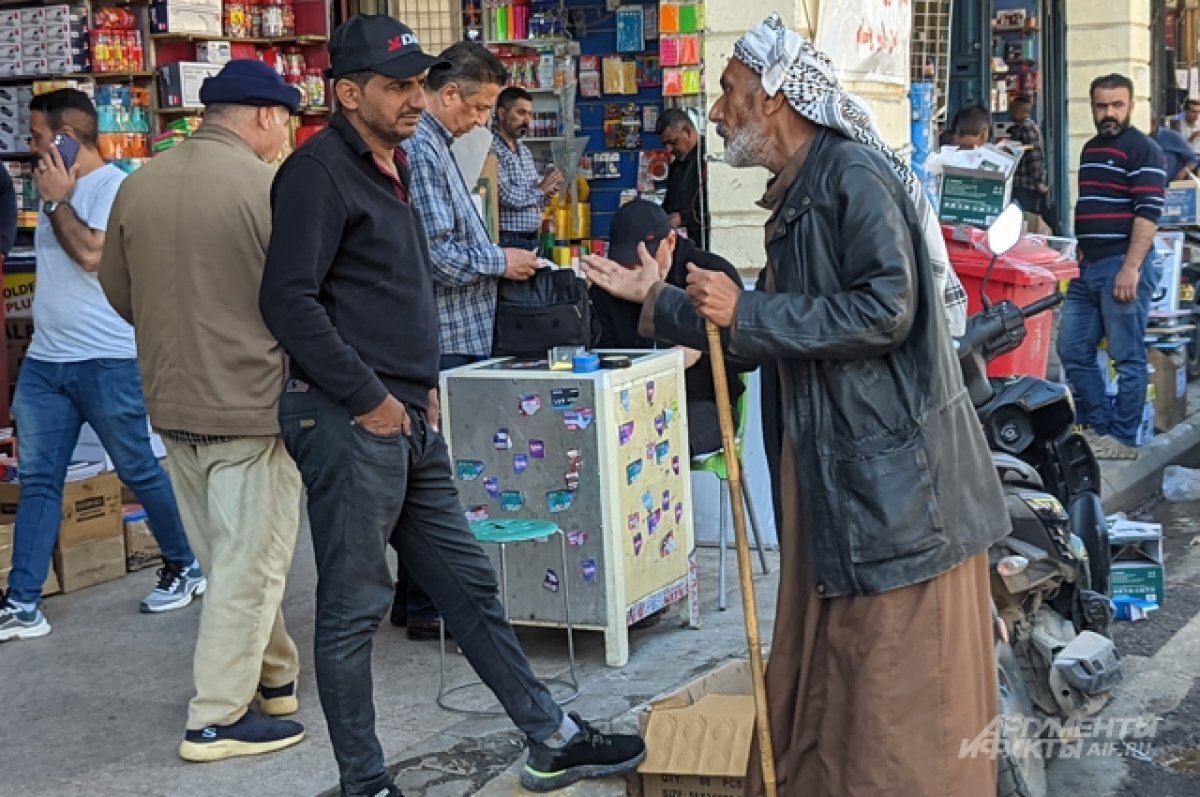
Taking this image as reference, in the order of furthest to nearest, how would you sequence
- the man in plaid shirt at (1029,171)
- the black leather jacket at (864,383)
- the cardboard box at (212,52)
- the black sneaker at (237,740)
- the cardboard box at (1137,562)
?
the man in plaid shirt at (1029,171) → the cardboard box at (212,52) → the cardboard box at (1137,562) → the black sneaker at (237,740) → the black leather jacket at (864,383)

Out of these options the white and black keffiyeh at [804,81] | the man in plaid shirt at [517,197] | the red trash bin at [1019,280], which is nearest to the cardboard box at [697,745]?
the white and black keffiyeh at [804,81]

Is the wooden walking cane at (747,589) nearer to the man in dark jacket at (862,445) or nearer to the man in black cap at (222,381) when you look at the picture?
the man in dark jacket at (862,445)

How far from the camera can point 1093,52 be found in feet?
48.6

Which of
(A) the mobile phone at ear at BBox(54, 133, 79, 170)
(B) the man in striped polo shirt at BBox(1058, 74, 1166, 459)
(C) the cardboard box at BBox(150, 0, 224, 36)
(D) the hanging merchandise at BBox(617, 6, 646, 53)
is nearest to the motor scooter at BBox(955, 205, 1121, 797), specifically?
(A) the mobile phone at ear at BBox(54, 133, 79, 170)

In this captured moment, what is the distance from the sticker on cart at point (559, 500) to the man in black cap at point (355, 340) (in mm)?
1187

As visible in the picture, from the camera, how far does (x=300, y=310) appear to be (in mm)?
4207

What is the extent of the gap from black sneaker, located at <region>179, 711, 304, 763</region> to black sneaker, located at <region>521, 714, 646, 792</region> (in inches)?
33.1

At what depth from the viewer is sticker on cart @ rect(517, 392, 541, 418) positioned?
568 centimetres

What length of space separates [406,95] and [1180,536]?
215 inches

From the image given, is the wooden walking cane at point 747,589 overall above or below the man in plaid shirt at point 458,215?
below

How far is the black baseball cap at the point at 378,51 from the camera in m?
4.35

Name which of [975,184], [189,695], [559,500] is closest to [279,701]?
[189,695]

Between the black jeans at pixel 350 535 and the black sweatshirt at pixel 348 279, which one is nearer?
the black sweatshirt at pixel 348 279

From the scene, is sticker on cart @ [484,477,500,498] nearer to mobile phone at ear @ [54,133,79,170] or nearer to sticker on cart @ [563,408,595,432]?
sticker on cart @ [563,408,595,432]
